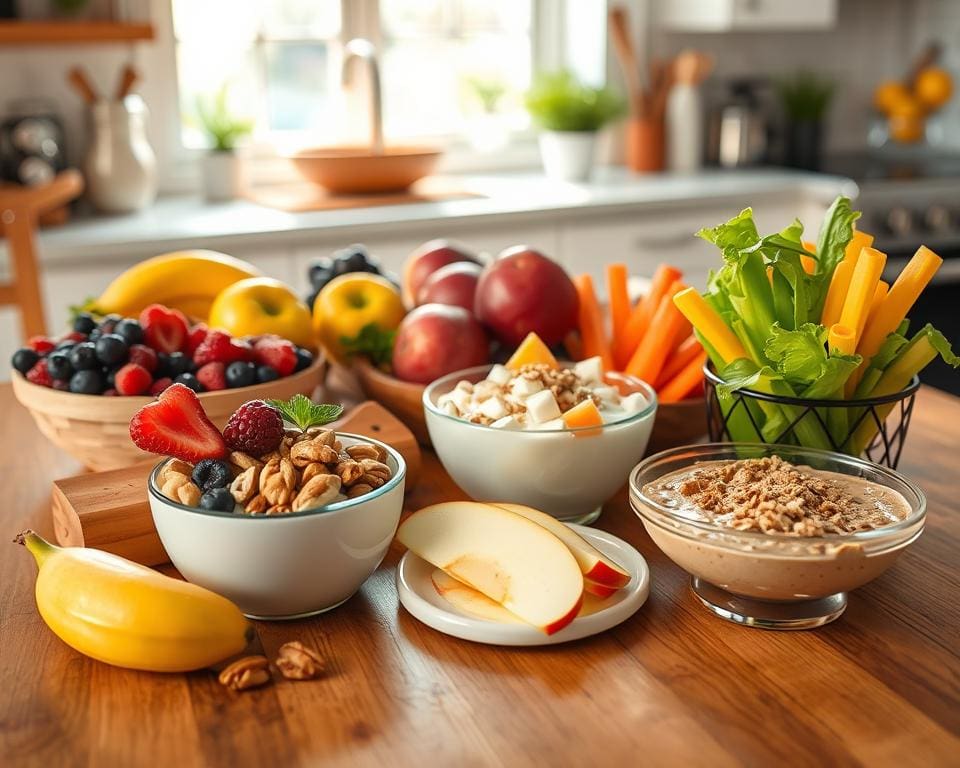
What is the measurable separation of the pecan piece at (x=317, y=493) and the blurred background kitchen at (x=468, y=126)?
1880 mm

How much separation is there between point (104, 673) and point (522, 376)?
48 cm

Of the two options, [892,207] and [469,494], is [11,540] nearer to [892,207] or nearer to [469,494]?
[469,494]

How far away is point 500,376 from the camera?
1.14m

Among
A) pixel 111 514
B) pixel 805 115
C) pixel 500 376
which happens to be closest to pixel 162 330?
pixel 111 514

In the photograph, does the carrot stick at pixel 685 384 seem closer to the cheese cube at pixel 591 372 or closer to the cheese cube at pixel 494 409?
the cheese cube at pixel 591 372

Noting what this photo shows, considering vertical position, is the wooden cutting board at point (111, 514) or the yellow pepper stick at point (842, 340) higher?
the yellow pepper stick at point (842, 340)

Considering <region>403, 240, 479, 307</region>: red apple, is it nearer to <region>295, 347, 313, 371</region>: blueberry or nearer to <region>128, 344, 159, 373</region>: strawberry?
<region>295, 347, 313, 371</region>: blueberry

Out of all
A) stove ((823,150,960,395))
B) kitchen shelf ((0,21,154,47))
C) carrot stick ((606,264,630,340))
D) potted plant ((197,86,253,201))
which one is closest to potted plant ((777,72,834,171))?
stove ((823,150,960,395))

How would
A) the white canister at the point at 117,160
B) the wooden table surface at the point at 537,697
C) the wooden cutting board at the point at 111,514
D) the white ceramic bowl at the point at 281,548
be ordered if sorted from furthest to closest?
1. the white canister at the point at 117,160
2. the wooden cutting board at the point at 111,514
3. the white ceramic bowl at the point at 281,548
4. the wooden table surface at the point at 537,697

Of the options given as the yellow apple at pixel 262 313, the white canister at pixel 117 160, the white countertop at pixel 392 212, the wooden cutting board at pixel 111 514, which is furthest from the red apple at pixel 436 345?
the white canister at pixel 117 160

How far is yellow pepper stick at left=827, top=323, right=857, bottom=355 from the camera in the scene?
100 cm

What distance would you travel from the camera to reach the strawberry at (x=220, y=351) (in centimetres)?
121

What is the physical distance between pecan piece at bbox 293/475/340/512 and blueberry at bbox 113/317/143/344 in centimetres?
42

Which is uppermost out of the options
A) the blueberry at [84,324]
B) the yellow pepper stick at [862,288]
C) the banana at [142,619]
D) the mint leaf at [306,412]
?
the yellow pepper stick at [862,288]
